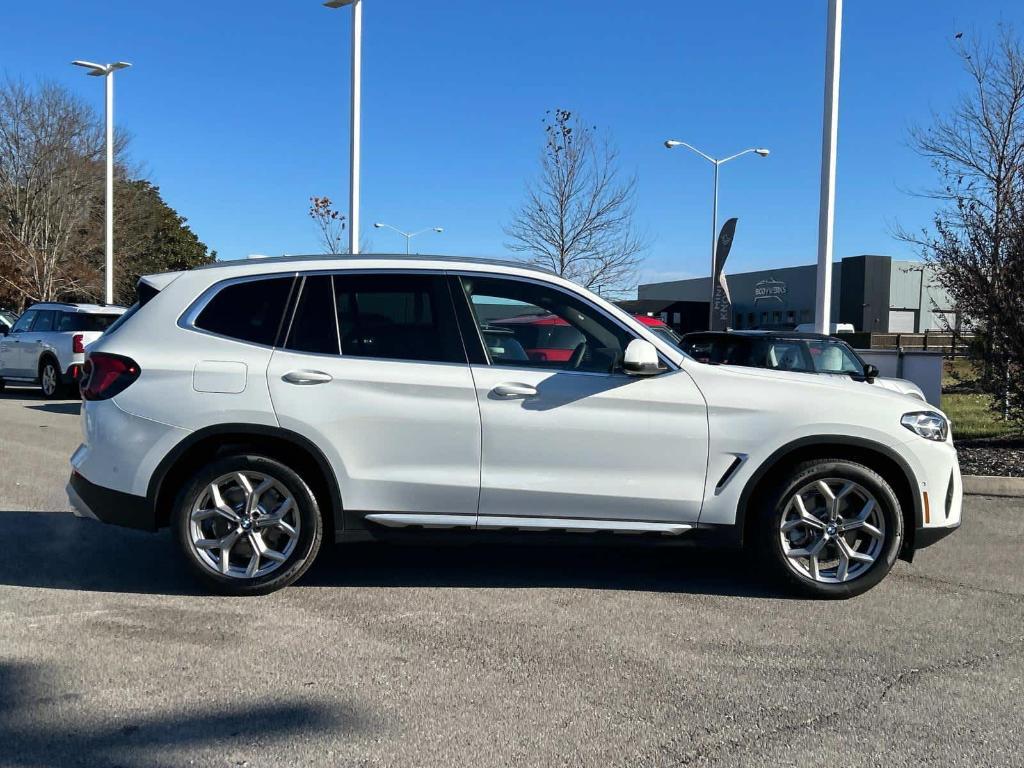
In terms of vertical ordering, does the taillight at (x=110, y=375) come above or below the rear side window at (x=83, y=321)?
below

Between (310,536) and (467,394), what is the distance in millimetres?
1118

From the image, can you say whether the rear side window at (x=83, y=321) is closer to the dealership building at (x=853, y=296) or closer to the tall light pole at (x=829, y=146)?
the tall light pole at (x=829, y=146)

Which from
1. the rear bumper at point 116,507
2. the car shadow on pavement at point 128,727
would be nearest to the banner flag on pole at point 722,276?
the rear bumper at point 116,507

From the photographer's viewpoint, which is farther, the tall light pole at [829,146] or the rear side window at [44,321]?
the rear side window at [44,321]

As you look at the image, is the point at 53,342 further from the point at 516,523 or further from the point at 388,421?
the point at 516,523

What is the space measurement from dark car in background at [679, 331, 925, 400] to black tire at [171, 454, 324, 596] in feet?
21.4

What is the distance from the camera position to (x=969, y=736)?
3398 mm

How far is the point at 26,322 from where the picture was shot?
16.6m

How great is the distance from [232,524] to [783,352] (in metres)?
7.65

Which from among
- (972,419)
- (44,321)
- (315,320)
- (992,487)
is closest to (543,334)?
(315,320)

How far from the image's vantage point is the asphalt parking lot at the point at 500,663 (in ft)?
10.8

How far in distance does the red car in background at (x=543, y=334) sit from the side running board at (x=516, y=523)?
0.88 meters

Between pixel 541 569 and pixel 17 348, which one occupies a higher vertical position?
pixel 17 348

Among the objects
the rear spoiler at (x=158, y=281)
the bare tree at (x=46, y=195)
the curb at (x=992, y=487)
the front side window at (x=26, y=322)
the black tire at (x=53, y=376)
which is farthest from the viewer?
the bare tree at (x=46, y=195)
